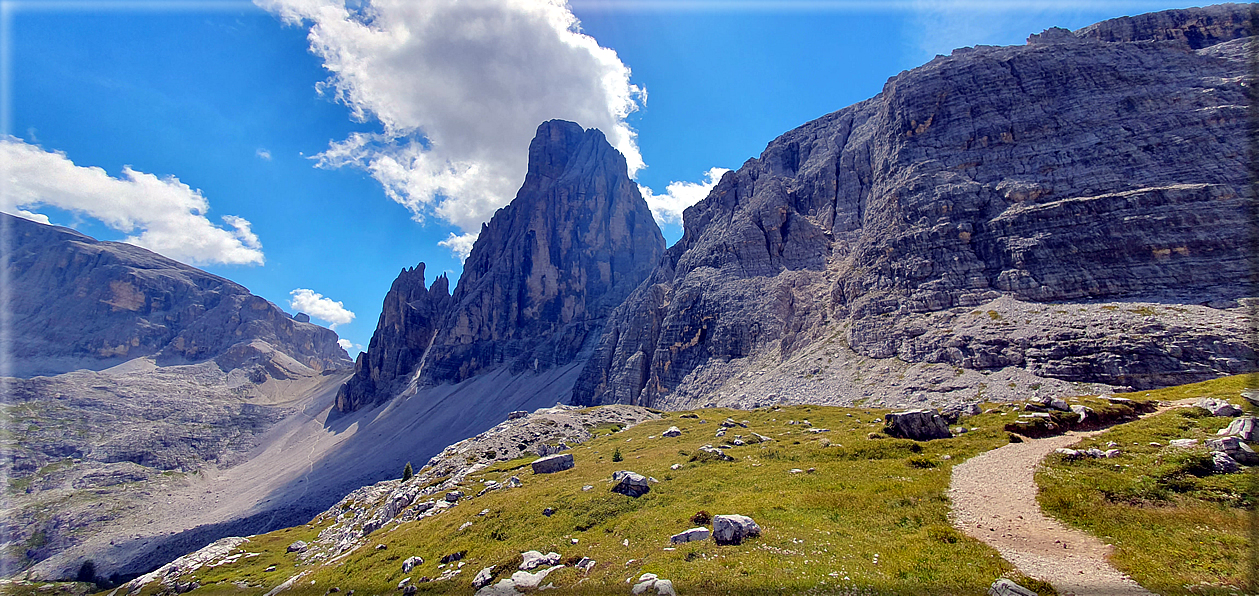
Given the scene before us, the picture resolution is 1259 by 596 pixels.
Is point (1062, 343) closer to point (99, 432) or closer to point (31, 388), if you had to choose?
point (99, 432)

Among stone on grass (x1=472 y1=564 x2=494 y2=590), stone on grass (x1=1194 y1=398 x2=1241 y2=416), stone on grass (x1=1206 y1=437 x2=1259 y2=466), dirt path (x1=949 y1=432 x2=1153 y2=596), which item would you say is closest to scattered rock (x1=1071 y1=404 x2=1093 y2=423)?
stone on grass (x1=1194 y1=398 x2=1241 y2=416)

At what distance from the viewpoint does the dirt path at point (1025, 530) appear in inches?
426

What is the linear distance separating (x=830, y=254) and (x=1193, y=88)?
64.5 metres

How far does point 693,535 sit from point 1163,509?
47.0 feet

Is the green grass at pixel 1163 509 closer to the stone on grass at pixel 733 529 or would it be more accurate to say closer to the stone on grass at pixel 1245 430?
the stone on grass at pixel 1245 430

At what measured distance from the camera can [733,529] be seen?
1493cm

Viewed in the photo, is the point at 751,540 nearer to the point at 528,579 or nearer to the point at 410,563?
the point at 528,579

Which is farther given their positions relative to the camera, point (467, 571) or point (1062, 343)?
point (1062, 343)

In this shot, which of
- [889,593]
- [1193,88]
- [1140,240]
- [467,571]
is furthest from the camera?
[1193,88]

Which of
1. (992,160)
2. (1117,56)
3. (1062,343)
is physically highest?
(1117,56)

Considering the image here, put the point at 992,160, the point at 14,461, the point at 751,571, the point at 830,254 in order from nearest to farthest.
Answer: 1. the point at 751,571
2. the point at 992,160
3. the point at 830,254
4. the point at 14,461

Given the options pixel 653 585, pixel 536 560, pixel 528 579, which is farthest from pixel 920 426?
pixel 528 579

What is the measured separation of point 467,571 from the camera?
58.7 feet

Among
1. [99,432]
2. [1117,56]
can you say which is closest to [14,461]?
[99,432]
